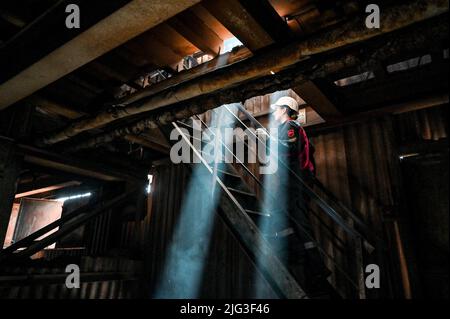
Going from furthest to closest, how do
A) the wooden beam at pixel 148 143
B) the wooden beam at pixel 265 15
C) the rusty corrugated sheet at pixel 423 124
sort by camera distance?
1. the wooden beam at pixel 148 143
2. the rusty corrugated sheet at pixel 423 124
3. the wooden beam at pixel 265 15

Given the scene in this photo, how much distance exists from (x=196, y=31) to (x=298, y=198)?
3.48 metres

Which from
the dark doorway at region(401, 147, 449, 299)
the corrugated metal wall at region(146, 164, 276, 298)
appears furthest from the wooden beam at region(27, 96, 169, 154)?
the dark doorway at region(401, 147, 449, 299)

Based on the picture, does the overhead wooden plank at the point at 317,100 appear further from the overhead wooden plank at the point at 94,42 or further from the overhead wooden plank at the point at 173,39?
the overhead wooden plank at the point at 94,42

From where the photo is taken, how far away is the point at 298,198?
5301 mm

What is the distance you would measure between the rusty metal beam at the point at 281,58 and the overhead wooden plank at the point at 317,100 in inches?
79.0

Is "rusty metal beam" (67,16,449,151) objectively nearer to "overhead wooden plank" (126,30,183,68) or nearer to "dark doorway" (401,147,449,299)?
"overhead wooden plank" (126,30,183,68)

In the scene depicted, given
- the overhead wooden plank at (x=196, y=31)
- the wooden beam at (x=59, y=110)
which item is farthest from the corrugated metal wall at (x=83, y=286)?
the overhead wooden plank at (x=196, y=31)

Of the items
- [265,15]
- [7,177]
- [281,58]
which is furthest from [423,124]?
[7,177]

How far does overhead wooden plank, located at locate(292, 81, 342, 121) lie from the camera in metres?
4.96

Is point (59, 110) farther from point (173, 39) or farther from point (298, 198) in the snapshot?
point (298, 198)

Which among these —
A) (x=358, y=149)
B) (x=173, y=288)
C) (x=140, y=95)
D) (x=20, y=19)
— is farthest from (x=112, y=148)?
(x=358, y=149)

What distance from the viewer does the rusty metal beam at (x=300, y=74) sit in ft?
7.29

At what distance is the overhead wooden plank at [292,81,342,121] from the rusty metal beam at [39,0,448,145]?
2008 mm

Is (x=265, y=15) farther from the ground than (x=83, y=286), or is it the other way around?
(x=265, y=15)
